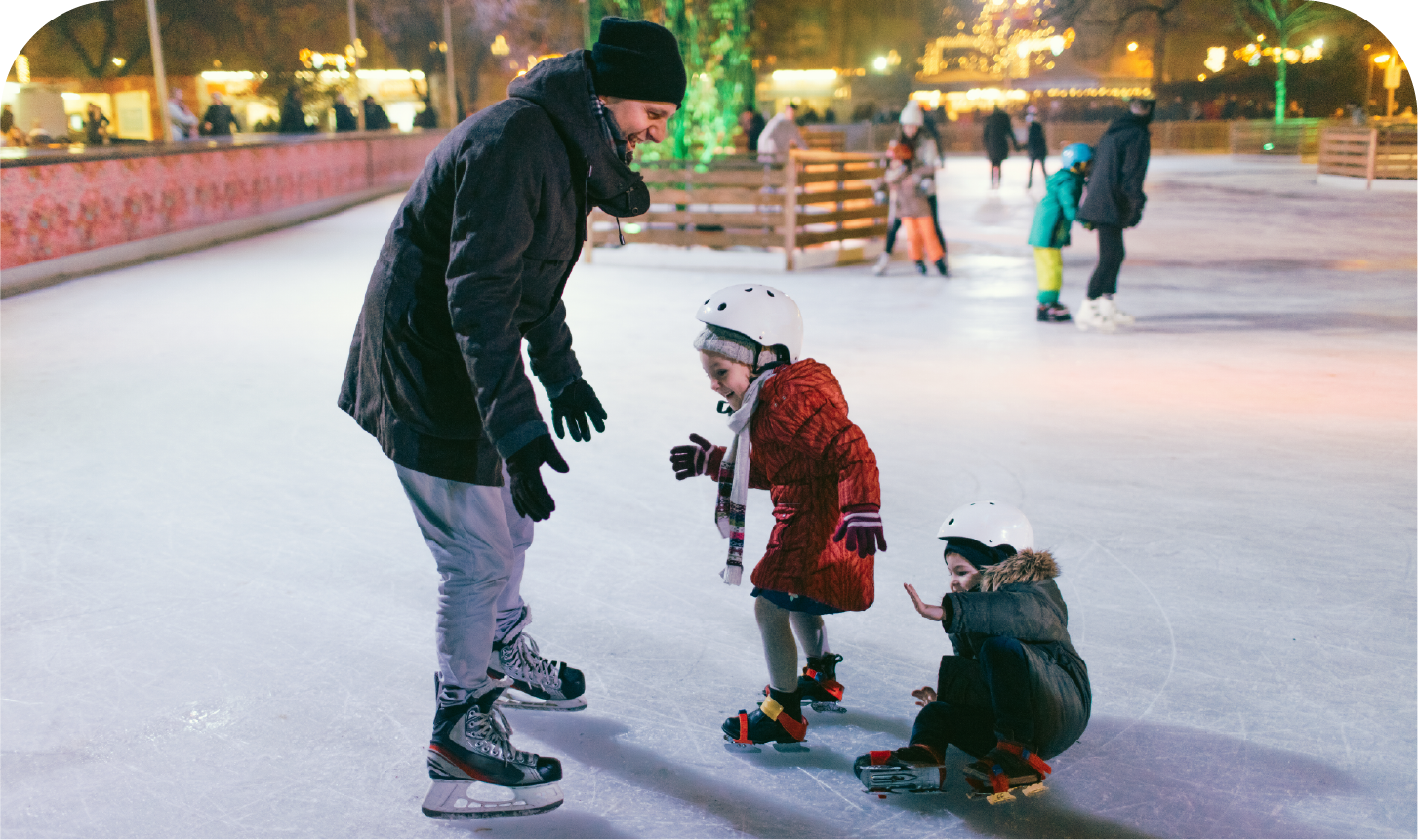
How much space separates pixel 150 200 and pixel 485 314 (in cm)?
1229

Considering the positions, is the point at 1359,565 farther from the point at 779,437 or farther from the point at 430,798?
the point at 430,798

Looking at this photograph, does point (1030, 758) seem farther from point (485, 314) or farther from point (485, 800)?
point (485, 314)

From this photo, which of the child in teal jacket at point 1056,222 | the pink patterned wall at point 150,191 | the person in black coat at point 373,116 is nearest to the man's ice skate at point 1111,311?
the child in teal jacket at point 1056,222

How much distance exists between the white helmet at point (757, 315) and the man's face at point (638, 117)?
38 centimetres

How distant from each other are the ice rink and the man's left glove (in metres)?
0.56

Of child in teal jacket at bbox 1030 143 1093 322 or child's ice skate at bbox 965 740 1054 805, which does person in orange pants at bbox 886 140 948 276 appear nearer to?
child in teal jacket at bbox 1030 143 1093 322

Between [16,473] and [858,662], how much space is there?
3.80 metres

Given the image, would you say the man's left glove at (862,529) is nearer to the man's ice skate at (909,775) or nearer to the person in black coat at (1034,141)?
the man's ice skate at (909,775)

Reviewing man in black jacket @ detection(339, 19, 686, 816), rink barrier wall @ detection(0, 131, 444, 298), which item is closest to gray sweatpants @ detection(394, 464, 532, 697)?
man in black jacket @ detection(339, 19, 686, 816)

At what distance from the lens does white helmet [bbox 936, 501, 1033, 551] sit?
8.31 ft

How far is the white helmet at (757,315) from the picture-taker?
2547 mm

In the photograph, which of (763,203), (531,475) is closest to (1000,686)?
(531,475)

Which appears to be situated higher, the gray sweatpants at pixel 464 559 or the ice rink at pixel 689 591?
the gray sweatpants at pixel 464 559

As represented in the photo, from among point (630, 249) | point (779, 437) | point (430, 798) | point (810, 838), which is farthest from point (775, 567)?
point (630, 249)
